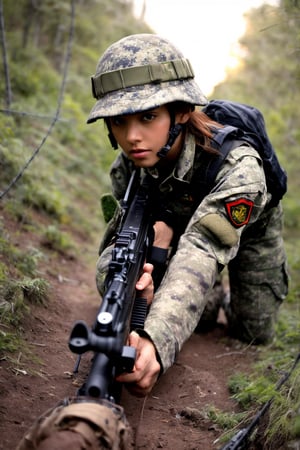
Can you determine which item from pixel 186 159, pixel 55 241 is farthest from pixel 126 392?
pixel 55 241

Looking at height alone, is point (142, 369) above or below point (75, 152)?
above

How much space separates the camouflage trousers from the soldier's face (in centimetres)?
134

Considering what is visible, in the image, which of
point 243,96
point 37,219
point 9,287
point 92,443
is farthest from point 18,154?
point 243,96

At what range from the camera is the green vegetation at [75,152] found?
123 inches

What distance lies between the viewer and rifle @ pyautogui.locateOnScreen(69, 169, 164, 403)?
5.98 feet

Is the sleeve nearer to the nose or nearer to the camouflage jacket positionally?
the camouflage jacket

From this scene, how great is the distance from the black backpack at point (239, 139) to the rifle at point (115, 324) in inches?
27.7

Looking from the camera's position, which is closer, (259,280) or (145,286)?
(145,286)

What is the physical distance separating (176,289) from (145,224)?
80cm

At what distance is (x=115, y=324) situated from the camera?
190 cm

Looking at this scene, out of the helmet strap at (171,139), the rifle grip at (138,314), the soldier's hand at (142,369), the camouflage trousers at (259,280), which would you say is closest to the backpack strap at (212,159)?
the helmet strap at (171,139)

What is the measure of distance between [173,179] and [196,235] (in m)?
0.74

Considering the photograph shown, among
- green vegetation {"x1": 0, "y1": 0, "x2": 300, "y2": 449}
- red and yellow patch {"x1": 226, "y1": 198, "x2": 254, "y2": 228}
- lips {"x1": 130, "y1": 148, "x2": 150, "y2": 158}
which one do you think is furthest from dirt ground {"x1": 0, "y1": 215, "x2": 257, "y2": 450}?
lips {"x1": 130, "y1": 148, "x2": 150, "y2": 158}

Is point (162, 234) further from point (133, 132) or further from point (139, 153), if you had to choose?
point (133, 132)
